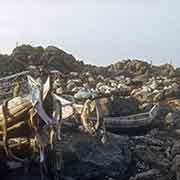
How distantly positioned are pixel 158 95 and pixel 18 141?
39.2 feet

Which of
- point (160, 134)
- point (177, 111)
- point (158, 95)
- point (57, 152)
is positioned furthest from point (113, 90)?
point (57, 152)

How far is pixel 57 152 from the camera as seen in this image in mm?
12211

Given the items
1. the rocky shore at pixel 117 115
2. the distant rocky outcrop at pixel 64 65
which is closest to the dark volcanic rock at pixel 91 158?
the rocky shore at pixel 117 115

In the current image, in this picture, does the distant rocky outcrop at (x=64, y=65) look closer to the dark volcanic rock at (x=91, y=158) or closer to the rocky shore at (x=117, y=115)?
the rocky shore at (x=117, y=115)

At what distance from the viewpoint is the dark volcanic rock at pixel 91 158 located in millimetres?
12836

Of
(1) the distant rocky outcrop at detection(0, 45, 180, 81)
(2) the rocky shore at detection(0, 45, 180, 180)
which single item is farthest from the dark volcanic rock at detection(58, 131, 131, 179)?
(1) the distant rocky outcrop at detection(0, 45, 180, 81)

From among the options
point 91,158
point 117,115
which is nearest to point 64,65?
point 117,115

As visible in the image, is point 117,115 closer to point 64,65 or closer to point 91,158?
point 91,158

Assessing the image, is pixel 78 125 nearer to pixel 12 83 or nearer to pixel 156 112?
pixel 12 83

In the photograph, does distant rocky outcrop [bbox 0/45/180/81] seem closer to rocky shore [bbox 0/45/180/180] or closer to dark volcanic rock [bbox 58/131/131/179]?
rocky shore [bbox 0/45/180/180]

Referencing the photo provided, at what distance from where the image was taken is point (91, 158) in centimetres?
1311

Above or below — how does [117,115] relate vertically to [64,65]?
below

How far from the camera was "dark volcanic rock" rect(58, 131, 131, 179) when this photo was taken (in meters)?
12.8

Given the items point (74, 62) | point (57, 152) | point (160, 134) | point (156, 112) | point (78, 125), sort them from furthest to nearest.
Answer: point (74, 62) → point (156, 112) → point (160, 134) → point (78, 125) → point (57, 152)
